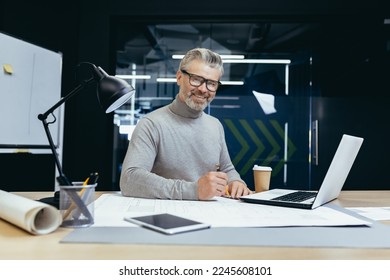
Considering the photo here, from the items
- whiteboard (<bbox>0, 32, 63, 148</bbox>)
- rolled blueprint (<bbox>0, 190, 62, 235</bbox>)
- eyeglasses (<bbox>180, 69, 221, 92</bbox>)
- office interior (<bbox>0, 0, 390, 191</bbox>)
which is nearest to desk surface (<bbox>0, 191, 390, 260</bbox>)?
rolled blueprint (<bbox>0, 190, 62, 235</bbox>)

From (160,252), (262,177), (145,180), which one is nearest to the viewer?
(160,252)

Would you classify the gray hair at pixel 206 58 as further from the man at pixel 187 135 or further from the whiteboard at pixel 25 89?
the whiteboard at pixel 25 89

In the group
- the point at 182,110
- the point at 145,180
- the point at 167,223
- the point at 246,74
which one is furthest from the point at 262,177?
the point at 246,74

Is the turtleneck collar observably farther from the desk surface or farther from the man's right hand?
the desk surface

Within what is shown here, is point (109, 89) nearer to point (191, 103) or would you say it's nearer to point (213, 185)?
point (213, 185)

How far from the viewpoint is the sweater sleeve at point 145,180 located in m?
1.23

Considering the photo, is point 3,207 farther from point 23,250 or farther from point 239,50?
point 239,50

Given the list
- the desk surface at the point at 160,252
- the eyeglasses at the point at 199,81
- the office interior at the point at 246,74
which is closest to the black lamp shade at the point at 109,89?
the desk surface at the point at 160,252

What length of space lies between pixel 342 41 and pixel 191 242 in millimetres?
3798

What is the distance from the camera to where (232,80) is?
4.30m

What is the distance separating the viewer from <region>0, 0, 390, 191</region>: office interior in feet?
10.0

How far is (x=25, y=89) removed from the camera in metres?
2.54

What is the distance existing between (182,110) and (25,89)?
1.40 m

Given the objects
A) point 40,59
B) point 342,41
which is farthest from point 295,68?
point 40,59
